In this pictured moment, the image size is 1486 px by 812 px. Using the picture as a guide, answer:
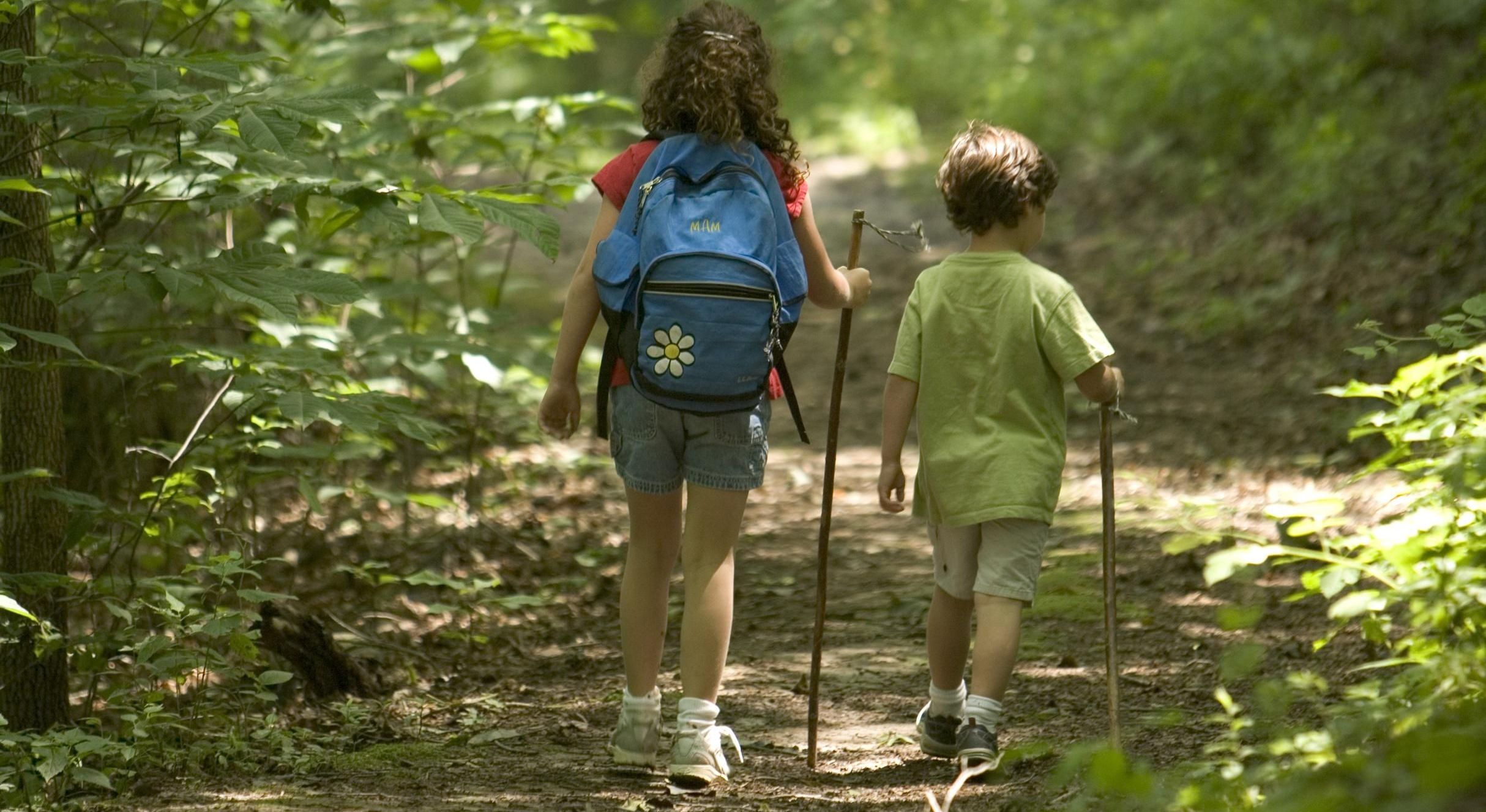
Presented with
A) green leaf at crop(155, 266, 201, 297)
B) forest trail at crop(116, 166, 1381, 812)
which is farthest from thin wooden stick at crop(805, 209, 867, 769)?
green leaf at crop(155, 266, 201, 297)

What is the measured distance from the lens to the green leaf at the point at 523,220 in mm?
3793

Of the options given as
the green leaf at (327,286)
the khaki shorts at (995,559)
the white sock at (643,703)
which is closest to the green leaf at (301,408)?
the green leaf at (327,286)

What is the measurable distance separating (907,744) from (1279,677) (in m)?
1.18

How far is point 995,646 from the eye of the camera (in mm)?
3533

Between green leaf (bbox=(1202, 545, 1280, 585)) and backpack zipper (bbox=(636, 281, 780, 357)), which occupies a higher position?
backpack zipper (bbox=(636, 281, 780, 357))

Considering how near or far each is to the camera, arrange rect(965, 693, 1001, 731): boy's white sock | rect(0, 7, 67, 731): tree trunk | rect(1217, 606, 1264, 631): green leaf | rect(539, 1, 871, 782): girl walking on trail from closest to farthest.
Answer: rect(1217, 606, 1264, 631): green leaf, rect(539, 1, 871, 782): girl walking on trail, rect(965, 693, 1001, 731): boy's white sock, rect(0, 7, 67, 731): tree trunk

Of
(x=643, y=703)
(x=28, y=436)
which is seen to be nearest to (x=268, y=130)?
(x=28, y=436)

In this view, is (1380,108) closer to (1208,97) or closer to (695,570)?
(1208,97)

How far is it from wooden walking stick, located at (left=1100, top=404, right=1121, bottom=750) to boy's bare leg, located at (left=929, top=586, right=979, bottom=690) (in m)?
0.40

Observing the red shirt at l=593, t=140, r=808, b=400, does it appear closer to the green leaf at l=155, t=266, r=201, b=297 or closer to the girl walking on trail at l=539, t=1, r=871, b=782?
the girl walking on trail at l=539, t=1, r=871, b=782

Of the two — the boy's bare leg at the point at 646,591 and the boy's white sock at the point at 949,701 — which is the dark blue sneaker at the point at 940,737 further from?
the boy's bare leg at the point at 646,591

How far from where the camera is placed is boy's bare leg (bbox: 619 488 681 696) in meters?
3.65

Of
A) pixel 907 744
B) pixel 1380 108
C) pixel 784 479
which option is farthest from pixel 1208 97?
pixel 907 744

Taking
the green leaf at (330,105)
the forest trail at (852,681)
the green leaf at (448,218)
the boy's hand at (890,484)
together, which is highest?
the green leaf at (330,105)
